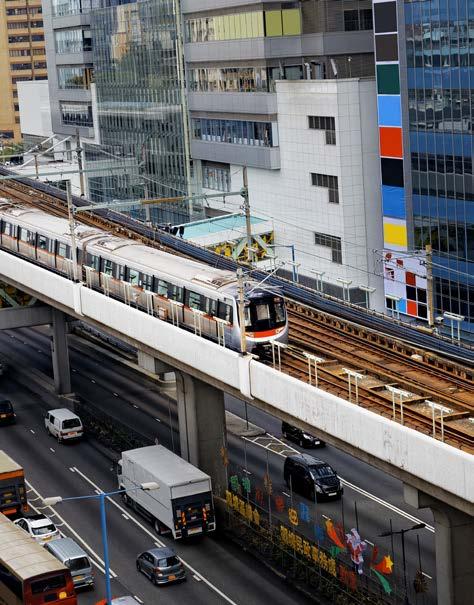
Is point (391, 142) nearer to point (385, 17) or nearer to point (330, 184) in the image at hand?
point (385, 17)

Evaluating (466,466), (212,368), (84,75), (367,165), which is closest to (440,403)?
(466,466)

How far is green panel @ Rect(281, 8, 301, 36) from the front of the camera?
87.9 meters

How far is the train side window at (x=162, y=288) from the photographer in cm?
5647

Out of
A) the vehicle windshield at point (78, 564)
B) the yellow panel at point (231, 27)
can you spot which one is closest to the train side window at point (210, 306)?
the vehicle windshield at point (78, 564)

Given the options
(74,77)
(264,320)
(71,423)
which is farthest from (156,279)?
(74,77)

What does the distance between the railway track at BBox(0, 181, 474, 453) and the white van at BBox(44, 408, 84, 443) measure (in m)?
15.7

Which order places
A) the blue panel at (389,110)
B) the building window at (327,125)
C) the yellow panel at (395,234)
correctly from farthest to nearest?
the building window at (327,125)
the yellow panel at (395,234)
the blue panel at (389,110)

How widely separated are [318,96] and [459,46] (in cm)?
1611

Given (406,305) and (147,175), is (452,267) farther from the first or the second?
(147,175)

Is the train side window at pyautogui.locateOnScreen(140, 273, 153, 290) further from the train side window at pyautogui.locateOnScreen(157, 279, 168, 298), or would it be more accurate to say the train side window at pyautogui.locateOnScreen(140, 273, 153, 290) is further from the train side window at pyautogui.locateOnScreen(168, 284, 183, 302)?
the train side window at pyautogui.locateOnScreen(168, 284, 183, 302)

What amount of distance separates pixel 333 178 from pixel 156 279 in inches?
1189

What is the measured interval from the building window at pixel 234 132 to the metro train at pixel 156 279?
20.3 metres

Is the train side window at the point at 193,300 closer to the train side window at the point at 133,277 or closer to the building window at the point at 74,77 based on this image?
the train side window at the point at 133,277

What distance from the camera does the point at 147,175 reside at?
367 feet
